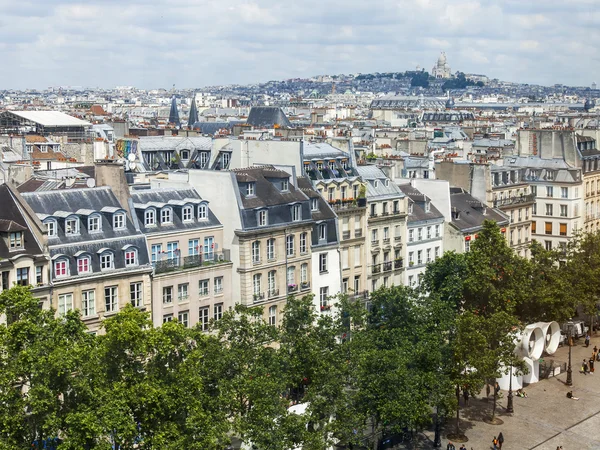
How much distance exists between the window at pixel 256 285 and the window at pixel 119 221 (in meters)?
9.53

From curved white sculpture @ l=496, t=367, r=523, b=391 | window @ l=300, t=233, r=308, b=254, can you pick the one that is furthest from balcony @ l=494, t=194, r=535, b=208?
window @ l=300, t=233, r=308, b=254

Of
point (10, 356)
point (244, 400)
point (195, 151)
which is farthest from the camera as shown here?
point (195, 151)

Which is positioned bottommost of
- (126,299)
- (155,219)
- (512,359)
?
(512,359)

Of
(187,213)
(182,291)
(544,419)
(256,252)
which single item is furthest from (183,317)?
(544,419)

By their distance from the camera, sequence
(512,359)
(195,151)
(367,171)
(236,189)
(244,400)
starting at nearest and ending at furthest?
(244,400)
(512,359)
(236,189)
(367,171)
(195,151)

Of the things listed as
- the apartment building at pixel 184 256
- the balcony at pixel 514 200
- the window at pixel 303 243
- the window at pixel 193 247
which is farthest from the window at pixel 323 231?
the balcony at pixel 514 200

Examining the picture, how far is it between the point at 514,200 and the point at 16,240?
54.5 metres

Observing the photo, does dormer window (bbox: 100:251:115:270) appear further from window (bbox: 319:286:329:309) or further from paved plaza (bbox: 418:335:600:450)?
paved plaza (bbox: 418:335:600:450)

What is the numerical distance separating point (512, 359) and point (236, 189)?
20.1 metres

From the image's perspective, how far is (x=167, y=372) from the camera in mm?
43656

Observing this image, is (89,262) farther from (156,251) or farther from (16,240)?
(156,251)

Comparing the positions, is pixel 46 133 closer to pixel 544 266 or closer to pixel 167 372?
pixel 544 266

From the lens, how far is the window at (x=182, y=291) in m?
59.5

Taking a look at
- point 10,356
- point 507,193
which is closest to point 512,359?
point 10,356
